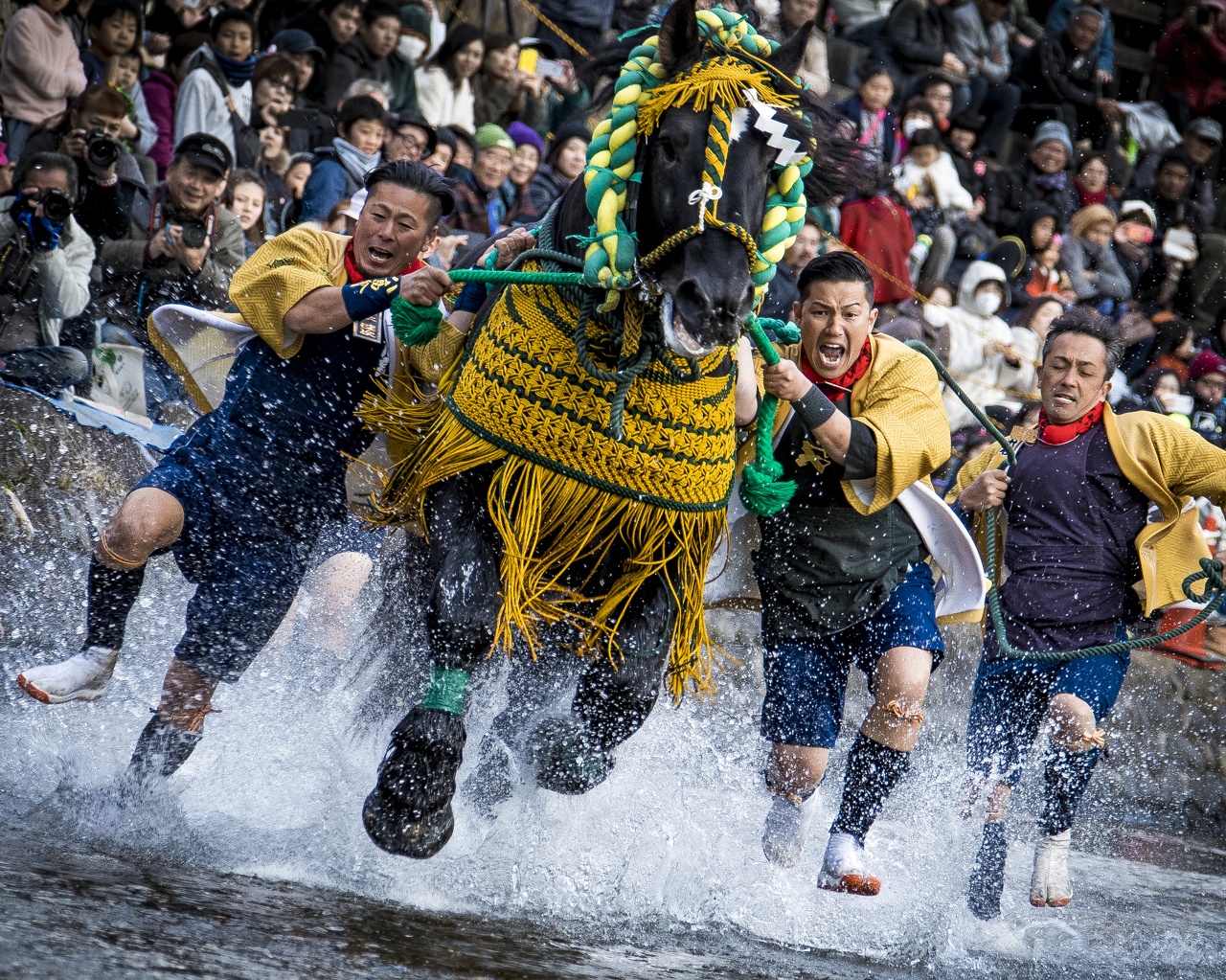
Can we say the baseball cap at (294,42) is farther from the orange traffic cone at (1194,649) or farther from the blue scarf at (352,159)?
the orange traffic cone at (1194,649)

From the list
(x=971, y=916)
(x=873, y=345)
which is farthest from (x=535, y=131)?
(x=971, y=916)

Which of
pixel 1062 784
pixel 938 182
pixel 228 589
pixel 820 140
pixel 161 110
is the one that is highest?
pixel 938 182

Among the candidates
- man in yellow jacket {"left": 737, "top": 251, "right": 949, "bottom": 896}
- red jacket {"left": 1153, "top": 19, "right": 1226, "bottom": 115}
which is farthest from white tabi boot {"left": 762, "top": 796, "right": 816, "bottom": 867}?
red jacket {"left": 1153, "top": 19, "right": 1226, "bottom": 115}

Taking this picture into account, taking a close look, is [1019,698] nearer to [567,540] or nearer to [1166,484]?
[1166,484]

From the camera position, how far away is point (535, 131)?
935cm

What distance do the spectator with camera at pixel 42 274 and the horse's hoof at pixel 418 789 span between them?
3.04 m

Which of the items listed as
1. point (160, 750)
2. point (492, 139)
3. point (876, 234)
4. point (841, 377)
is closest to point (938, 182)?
point (876, 234)

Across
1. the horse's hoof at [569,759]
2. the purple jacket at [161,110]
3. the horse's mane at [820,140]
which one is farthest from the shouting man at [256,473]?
the purple jacket at [161,110]

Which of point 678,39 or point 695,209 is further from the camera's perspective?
point 678,39

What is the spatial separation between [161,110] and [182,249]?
179 cm

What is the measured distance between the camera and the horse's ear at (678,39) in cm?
323

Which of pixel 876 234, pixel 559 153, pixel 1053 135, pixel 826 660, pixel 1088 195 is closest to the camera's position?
pixel 826 660

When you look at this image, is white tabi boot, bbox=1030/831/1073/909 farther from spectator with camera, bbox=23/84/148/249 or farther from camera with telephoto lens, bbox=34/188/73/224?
spectator with camera, bbox=23/84/148/249

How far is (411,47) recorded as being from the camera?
9000 millimetres
